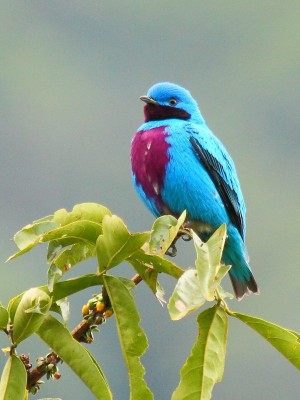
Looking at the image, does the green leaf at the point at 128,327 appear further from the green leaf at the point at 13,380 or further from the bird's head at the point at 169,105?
the bird's head at the point at 169,105

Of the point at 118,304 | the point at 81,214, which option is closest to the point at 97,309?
the point at 118,304

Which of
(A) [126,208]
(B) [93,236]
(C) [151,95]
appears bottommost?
(A) [126,208]

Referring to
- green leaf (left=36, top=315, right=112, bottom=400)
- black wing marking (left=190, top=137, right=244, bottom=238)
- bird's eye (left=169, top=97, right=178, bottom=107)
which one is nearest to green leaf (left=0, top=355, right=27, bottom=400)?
green leaf (left=36, top=315, right=112, bottom=400)

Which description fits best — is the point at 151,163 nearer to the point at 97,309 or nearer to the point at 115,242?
the point at 97,309

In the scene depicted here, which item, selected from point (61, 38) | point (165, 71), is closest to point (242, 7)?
point (165, 71)

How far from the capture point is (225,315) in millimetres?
2697

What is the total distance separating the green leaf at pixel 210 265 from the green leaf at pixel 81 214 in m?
0.30

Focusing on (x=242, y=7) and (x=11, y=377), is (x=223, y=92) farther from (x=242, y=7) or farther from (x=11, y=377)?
(x=11, y=377)

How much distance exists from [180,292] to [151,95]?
161 inches

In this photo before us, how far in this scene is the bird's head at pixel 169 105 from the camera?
6.38 metres

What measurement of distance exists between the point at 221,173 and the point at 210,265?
3.44 meters

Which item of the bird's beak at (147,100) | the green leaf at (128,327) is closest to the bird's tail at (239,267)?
the bird's beak at (147,100)

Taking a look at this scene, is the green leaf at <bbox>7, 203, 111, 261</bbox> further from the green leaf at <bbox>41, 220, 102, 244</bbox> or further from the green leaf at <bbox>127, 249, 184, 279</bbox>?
the green leaf at <bbox>127, 249, 184, 279</bbox>

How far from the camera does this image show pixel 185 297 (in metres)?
2.50
